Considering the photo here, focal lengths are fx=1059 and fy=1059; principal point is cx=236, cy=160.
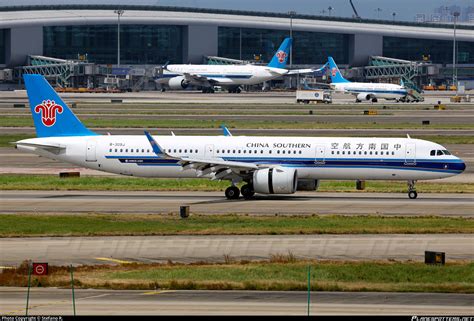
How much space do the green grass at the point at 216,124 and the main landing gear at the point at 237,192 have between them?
167 ft

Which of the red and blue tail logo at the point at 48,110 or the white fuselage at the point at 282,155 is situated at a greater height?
the red and blue tail logo at the point at 48,110

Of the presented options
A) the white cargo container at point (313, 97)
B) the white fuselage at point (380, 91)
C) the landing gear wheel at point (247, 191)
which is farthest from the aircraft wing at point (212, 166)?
the white fuselage at point (380, 91)

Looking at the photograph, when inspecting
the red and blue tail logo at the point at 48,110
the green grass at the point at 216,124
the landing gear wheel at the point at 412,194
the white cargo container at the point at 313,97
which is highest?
the white cargo container at the point at 313,97

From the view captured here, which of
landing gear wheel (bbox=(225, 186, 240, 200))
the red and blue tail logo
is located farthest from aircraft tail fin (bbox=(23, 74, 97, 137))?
landing gear wheel (bbox=(225, 186, 240, 200))

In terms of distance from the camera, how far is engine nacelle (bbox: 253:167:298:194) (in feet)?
195

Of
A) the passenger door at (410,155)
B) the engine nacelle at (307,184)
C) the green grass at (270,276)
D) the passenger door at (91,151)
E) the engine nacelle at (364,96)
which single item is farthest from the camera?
the engine nacelle at (364,96)

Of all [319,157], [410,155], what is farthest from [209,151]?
[410,155]

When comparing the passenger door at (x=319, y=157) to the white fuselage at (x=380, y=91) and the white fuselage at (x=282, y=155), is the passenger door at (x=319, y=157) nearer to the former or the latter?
the white fuselage at (x=282, y=155)

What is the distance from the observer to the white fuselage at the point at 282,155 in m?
60.9

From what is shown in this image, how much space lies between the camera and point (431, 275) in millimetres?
36812

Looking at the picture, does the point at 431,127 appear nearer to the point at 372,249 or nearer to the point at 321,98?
the point at 321,98

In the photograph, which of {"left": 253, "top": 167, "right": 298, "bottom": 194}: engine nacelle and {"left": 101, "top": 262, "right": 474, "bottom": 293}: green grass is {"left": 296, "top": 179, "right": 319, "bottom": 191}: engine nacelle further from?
{"left": 101, "top": 262, "right": 474, "bottom": 293}: green grass

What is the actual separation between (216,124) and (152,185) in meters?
48.7

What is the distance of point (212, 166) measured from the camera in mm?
60406
